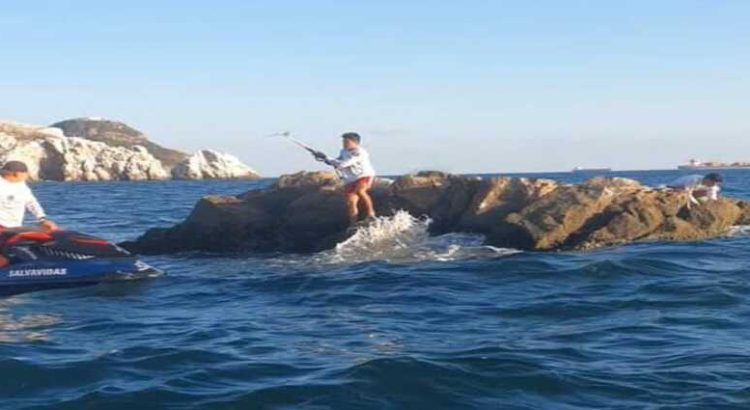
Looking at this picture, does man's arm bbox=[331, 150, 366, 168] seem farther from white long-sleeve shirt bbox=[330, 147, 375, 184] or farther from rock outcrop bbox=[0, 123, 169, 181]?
rock outcrop bbox=[0, 123, 169, 181]

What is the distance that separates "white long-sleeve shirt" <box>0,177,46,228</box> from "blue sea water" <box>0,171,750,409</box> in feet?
6.07

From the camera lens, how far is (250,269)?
1691 cm

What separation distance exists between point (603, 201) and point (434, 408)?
39.2 feet

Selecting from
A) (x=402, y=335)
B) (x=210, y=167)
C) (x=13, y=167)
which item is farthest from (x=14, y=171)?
(x=210, y=167)

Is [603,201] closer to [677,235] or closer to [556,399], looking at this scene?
[677,235]

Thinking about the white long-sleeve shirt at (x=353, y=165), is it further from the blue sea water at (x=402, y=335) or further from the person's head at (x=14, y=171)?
the person's head at (x=14, y=171)

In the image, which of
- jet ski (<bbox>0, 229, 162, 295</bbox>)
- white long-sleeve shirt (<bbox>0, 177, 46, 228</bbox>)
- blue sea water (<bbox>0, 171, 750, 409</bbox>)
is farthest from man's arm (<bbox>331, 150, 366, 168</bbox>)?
white long-sleeve shirt (<bbox>0, 177, 46, 228</bbox>)

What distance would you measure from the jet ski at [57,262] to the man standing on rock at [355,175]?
5128 millimetres

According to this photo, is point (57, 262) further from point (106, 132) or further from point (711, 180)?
point (106, 132)

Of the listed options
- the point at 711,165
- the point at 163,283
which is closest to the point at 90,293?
the point at 163,283

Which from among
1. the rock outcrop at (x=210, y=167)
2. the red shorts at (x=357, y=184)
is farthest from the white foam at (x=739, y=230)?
the rock outcrop at (x=210, y=167)

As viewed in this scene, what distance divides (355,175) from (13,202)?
6614mm

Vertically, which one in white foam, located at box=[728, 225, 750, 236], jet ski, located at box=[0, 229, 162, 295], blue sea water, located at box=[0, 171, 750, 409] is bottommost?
blue sea water, located at box=[0, 171, 750, 409]

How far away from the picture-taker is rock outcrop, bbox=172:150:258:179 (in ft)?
403
